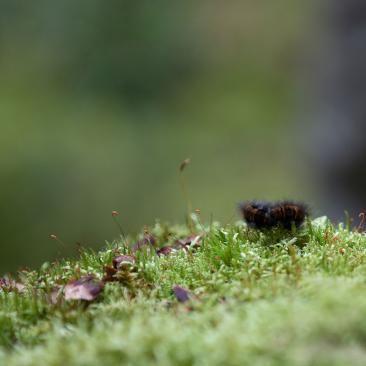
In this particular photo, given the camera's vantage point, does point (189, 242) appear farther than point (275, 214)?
Yes

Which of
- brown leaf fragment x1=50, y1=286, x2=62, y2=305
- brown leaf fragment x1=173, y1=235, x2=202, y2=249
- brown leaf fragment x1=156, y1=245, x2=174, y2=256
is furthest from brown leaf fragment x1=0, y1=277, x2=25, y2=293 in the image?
brown leaf fragment x1=173, y1=235, x2=202, y2=249

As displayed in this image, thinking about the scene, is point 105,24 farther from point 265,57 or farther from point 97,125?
point 265,57

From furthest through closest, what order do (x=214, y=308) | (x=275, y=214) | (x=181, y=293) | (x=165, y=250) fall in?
(x=165, y=250)
(x=275, y=214)
(x=181, y=293)
(x=214, y=308)

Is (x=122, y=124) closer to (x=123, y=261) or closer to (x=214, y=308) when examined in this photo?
(x=123, y=261)

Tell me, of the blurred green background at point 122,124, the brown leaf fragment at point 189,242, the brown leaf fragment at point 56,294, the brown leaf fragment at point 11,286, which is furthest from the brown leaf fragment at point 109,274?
the blurred green background at point 122,124

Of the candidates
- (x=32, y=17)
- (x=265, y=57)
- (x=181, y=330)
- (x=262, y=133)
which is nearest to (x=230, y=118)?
(x=262, y=133)

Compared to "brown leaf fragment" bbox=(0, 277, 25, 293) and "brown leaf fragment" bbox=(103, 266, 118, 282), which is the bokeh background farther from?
"brown leaf fragment" bbox=(103, 266, 118, 282)

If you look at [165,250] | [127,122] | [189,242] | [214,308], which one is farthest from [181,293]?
[127,122]
